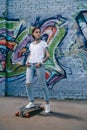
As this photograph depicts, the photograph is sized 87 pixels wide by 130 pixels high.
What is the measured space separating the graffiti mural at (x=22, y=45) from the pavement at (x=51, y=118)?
99 centimetres

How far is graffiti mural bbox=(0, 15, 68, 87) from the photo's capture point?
9.45m

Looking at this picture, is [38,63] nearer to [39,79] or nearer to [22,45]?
[39,79]

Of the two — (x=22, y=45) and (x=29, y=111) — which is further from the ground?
(x=22, y=45)

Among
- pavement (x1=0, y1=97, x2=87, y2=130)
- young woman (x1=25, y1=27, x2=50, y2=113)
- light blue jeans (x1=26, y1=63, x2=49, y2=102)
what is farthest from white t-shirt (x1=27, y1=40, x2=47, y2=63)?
pavement (x1=0, y1=97, x2=87, y2=130)

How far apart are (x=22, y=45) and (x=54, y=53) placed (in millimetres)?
893

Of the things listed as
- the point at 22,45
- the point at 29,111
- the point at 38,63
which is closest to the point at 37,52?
the point at 38,63

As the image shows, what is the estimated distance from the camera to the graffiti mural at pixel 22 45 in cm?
945

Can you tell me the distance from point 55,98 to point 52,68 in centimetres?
80

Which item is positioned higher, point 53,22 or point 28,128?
point 53,22

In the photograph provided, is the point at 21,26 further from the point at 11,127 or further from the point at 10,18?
the point at 11,127

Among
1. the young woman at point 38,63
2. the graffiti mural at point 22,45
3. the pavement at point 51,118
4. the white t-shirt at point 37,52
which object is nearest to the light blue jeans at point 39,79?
the young woman at point 38,63

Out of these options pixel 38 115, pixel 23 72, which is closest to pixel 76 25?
pixel 23 72

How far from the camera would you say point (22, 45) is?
9609mm

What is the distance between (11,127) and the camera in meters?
6.38
